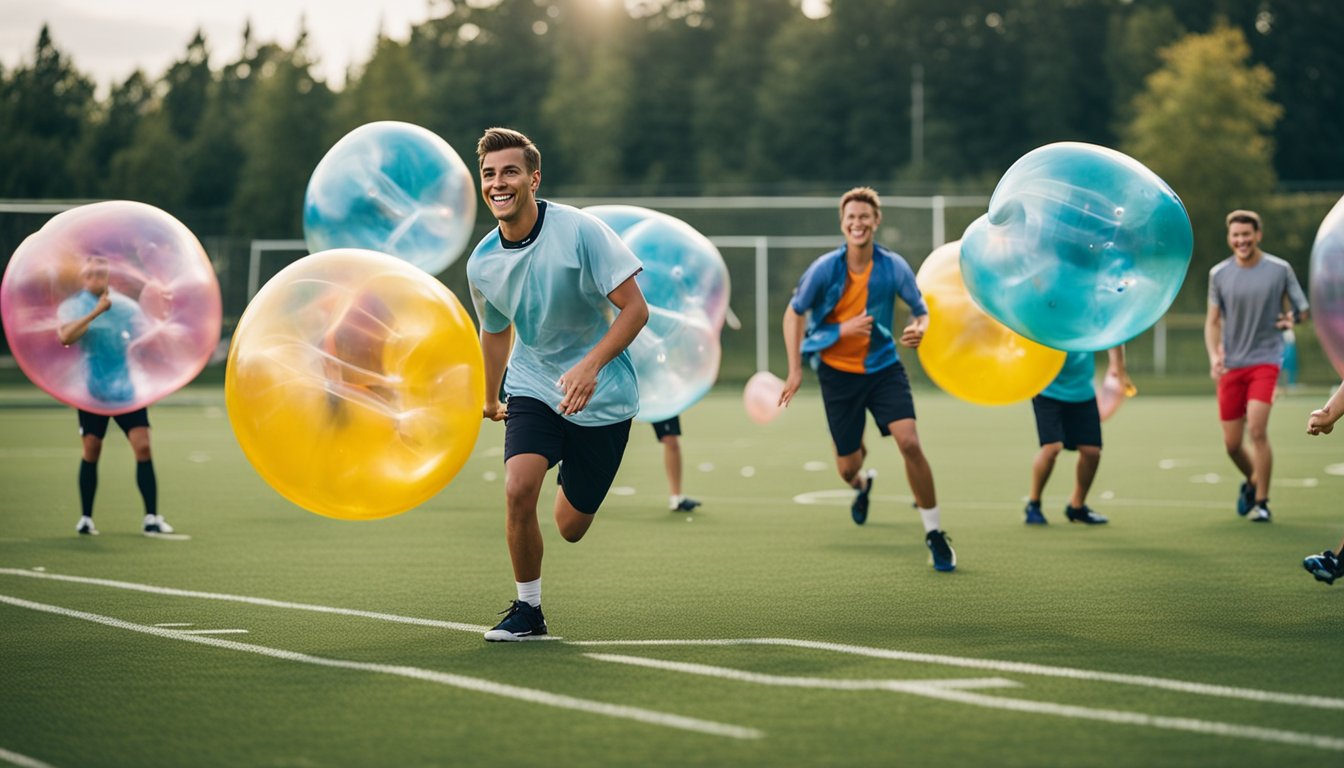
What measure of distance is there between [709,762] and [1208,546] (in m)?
6.33

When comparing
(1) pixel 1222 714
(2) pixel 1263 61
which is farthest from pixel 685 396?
(2) pixel 1263 61

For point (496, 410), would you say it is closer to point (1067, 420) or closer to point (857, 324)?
point (857, 324)

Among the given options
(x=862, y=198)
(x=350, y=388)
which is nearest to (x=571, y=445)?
(x=350, y=388)

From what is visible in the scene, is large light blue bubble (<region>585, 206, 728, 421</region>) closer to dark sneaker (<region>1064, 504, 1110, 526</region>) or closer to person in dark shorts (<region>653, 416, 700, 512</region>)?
person in dark shorts (<region>653, 416, 700, 512</region>)

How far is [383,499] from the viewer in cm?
684

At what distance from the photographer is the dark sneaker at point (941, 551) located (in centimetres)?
941

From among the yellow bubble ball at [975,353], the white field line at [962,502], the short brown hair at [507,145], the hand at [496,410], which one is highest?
the short brown hair at [507,145]

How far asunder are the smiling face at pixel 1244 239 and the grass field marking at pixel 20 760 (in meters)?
8.99

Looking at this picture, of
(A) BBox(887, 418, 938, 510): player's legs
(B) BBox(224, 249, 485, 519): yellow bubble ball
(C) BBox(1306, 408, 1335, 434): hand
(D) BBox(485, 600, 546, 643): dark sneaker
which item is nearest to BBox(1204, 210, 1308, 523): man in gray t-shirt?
(A) BBox(887, 418, 938, 510): player's legs

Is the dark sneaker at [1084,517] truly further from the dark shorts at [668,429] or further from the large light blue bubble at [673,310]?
the dark shorts at [668,429]

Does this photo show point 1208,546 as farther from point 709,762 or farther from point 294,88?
point 294,88

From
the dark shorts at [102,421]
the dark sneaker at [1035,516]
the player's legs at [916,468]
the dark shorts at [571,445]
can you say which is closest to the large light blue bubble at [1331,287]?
the player's legs at [916,468]

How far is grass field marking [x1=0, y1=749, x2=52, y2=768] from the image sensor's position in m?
5.19

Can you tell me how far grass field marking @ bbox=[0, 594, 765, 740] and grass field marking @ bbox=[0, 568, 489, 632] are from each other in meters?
0.72
